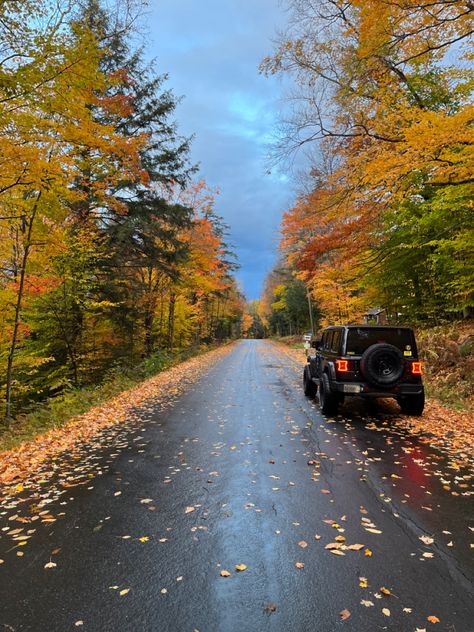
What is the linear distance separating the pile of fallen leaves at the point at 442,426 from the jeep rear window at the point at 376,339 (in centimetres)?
145

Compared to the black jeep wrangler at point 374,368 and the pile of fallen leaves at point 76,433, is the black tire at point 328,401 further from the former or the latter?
the pile of fallen leaves at point 76,433

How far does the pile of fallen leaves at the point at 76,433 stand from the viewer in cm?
586

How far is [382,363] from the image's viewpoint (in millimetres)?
8172

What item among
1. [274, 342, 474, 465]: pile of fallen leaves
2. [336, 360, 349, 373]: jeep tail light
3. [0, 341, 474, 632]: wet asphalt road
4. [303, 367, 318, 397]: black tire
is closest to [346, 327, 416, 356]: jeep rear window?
[336, 360, 349, 373]: jeep tail light

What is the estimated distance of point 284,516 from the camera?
13.4 feet

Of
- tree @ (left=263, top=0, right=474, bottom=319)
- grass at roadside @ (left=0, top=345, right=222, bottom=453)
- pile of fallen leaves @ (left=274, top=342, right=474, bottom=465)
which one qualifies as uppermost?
tree @ (left=263, top=0, right=474, bottom=319)

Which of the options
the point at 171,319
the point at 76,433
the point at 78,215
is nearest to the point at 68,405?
the point at 76,433

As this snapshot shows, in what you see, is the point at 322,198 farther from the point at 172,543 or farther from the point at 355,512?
the point at 172,543

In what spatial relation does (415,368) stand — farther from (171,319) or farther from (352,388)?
(171,319)

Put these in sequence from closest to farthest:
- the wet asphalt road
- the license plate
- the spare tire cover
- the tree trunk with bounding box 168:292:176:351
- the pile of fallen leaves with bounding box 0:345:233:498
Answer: the wet asphalt road → the pile of fallen leaves with bounding box 0:345:233:498 → the spare tire cover → the license plate → the tree trunk with bounding box 168:292:176:351

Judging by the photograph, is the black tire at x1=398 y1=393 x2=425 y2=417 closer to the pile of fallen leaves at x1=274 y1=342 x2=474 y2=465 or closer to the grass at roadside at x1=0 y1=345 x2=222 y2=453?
the pile of fallen leaves at x1=274 y1=342 x2=474 y2=465

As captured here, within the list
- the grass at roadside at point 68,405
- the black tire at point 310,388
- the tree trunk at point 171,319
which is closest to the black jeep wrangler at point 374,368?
the black tire at point 310,388

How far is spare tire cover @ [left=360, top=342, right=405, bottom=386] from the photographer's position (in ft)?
26.5

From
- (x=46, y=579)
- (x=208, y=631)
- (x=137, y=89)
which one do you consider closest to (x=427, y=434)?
(x=208, y=631)
